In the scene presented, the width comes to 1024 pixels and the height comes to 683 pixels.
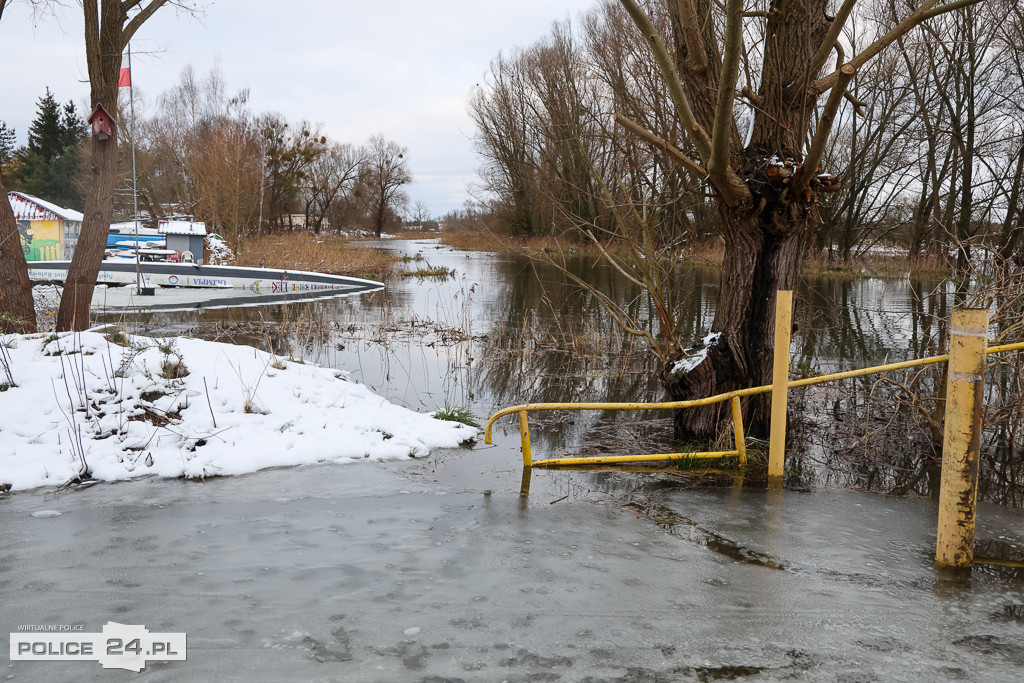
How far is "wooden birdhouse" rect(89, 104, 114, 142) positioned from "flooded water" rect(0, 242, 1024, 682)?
6291 mm

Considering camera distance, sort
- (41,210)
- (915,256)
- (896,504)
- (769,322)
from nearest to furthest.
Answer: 1. (896,504)
2. (769,322)
3. (41,210)
4. (915,256)

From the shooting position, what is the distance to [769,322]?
22.6ft

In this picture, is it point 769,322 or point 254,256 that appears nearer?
point 769,322

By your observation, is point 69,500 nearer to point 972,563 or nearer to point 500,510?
point 500,510

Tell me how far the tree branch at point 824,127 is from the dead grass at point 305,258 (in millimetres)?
23213

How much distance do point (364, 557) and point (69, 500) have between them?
7.85ft

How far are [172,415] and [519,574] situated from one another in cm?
399

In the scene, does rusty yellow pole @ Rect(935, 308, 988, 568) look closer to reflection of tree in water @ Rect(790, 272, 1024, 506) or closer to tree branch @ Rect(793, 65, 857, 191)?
reflection of tree in water @ Rect(790, 272, 1024, 506)

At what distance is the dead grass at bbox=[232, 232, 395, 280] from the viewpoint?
28.5 meters

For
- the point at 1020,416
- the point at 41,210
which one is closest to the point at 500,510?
the point at 1020,416

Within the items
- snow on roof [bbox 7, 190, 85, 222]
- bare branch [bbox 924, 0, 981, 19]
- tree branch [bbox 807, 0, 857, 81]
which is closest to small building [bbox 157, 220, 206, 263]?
snow on roof [bbox 7, 190, 85, 222]

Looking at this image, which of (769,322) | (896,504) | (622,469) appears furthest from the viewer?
(769,322)

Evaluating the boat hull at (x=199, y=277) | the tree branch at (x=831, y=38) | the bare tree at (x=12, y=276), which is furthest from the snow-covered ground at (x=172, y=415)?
the boat hull at (x=199, y=277)

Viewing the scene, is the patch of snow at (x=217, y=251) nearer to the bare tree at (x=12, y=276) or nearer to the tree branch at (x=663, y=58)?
the bare tree at (x=12, y=276)
